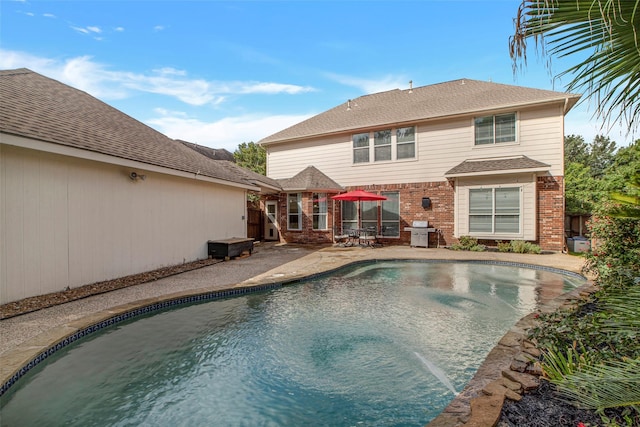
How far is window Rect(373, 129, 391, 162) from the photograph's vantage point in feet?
44.1

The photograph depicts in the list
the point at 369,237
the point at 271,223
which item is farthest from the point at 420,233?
the point at 271,223

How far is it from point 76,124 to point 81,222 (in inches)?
90.2

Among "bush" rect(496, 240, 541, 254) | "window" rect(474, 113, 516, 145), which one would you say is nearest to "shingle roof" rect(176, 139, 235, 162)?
"window" rect(474, 113, 516, 145)

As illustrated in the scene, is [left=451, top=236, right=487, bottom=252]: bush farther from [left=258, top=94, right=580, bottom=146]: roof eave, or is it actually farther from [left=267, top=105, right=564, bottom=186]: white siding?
[left=258, top=94, right=580, bottom=146]: roof eave

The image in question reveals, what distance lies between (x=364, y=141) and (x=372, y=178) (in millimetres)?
1782

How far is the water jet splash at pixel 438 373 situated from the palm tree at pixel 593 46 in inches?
107

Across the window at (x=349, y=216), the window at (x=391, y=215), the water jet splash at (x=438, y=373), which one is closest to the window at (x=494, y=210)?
the window at (x=391, y=215)

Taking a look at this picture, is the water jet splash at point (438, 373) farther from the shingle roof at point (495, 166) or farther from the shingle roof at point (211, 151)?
the shingle roof at point (211, 151)

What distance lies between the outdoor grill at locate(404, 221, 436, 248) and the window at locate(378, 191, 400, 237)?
941mm

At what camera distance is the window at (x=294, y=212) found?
14242 mm

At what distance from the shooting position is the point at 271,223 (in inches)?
618

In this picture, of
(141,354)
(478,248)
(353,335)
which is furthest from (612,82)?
(478,248)

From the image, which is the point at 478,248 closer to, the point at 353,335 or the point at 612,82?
the point at 353,335

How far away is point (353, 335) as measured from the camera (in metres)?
4.39
